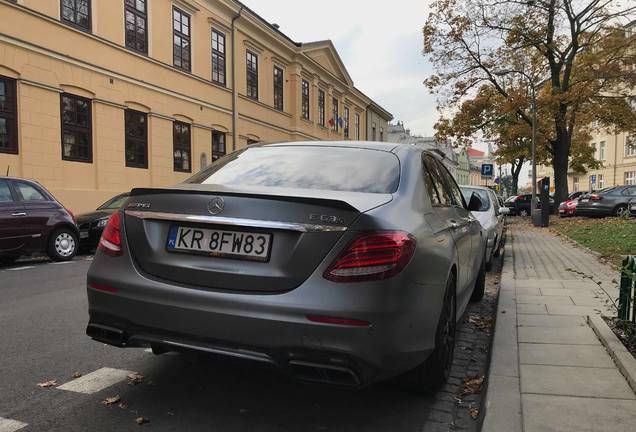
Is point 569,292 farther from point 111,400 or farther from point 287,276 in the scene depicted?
point 111,400

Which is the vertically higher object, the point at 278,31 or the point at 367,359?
the point at 278,31

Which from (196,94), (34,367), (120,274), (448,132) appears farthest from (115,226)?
(448,132)

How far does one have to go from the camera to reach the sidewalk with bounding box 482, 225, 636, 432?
9.45 ft

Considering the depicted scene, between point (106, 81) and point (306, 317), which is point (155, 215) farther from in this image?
point (106, 81)

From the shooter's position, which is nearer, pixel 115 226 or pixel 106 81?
pixel 115 226

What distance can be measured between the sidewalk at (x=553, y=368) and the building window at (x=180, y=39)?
1900 centimetres

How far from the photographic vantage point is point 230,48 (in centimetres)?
2592

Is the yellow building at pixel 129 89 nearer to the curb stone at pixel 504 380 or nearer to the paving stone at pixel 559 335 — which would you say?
the curb stone at pixel 504 380

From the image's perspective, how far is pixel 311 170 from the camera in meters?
3.41

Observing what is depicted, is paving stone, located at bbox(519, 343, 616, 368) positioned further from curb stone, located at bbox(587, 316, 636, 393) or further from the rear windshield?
the rear windshield

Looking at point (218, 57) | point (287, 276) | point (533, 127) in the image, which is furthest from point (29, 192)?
point (533, 127)

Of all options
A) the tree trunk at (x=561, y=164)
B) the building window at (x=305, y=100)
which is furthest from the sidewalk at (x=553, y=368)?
the building window at (x=305, y=100)

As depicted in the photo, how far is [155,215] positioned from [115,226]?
35 centimetres

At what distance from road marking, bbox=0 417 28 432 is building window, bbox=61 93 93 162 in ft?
50.6
